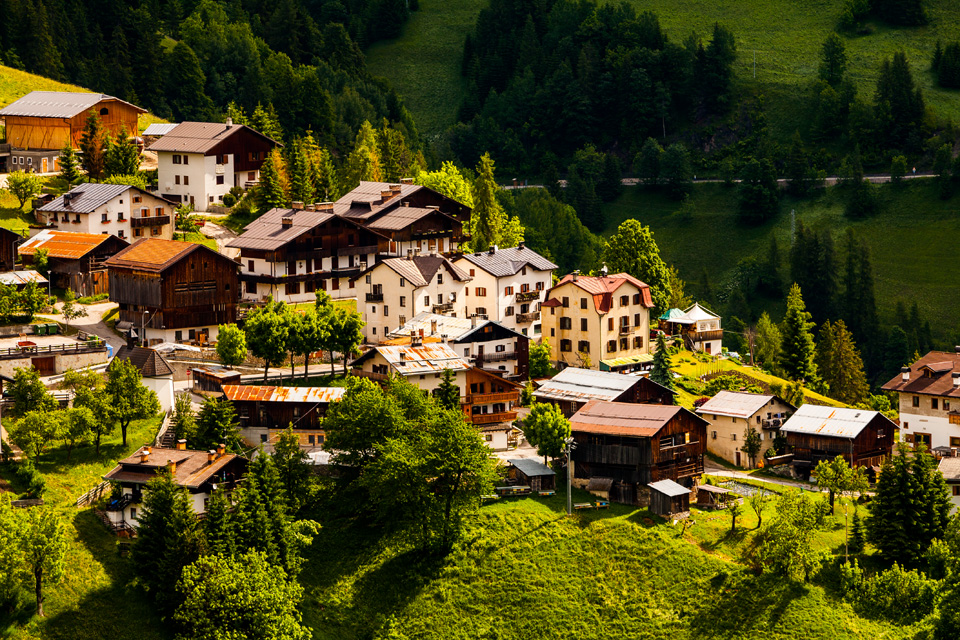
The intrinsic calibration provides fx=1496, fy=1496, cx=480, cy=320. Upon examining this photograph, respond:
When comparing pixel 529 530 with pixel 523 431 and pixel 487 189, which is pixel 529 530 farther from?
pixel 487 189

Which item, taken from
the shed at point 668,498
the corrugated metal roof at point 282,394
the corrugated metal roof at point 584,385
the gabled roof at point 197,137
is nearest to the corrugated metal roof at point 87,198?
the gabled roof at point 197,137

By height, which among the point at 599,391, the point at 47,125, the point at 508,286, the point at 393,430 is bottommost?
the point at 393,430

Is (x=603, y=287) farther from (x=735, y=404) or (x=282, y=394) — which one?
(x=282, y=394)

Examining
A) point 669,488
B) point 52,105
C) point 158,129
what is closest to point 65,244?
point 52,105

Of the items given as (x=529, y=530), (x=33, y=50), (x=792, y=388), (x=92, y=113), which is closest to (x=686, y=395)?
(x=792, y=388)

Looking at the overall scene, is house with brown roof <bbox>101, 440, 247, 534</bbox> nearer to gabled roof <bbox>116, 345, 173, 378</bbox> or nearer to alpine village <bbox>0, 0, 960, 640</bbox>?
alpine village <bbox>0, 0, 960, 640</bbox>

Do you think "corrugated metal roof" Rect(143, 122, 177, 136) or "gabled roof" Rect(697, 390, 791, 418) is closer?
"gabled roof" Rect(697, 390, 791, 418)

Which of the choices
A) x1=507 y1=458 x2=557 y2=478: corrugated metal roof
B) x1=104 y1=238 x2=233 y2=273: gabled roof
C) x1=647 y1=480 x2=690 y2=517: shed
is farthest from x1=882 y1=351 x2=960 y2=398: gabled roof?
x1=104 y1=238 x2=233 y2=273: gabled roof

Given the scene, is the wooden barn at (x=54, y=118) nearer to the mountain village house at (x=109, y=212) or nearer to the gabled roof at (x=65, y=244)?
the mountain village house at (x=109, y=212)
